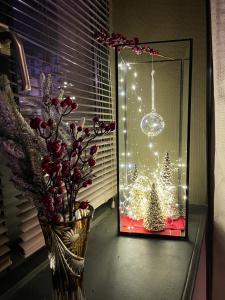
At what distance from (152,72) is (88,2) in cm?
45

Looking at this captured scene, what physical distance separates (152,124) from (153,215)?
16.6 inches

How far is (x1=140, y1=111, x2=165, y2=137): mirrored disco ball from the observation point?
4.63 ft

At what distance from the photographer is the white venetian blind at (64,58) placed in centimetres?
94

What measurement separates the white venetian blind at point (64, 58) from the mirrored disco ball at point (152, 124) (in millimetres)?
229

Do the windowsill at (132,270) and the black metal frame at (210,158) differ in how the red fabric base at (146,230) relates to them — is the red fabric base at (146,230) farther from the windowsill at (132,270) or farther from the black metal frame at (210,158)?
the black metal frame at (210,158)

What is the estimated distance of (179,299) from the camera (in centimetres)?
82

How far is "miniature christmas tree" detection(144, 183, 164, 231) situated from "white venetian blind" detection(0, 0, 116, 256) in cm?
26

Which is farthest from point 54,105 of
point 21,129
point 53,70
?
point 53,70

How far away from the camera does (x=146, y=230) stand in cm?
129

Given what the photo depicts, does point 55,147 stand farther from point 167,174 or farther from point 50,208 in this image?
point 167,174

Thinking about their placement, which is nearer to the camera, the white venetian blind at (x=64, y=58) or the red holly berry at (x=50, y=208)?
Result: the red holly berry at (x=50, y=208)

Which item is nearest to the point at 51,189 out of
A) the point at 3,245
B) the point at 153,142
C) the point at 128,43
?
the point at 3,245

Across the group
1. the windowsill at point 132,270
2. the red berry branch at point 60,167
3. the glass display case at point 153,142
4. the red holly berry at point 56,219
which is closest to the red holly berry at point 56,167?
the red berry branch at point 60,167

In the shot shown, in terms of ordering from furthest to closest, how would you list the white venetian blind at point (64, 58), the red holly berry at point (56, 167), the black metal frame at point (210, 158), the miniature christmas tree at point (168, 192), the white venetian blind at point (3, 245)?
the black metal frame at point (210, 158), the miniature christmas tree at point (168, 192), the white venetian blind at point (64, 58), the white venetian blind at point (3, 245), the red holly berry at point (56, 167)
